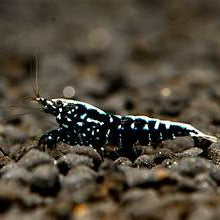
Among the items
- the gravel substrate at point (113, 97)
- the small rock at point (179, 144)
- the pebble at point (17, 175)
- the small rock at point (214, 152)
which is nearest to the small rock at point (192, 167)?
the gravel substrate at point (113, 97)

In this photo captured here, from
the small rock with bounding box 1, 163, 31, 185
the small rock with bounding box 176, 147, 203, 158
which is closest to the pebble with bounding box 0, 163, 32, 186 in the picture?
the small rock with bounding box 1, 163, 31, 185

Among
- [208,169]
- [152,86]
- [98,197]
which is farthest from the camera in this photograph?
[152,86]

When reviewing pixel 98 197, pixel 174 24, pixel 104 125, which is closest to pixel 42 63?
pixel 174 24

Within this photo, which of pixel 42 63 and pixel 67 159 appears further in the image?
pixel 42 63

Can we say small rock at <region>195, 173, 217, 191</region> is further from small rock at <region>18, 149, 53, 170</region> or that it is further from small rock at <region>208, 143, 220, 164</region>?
small rock at <region>18, 149, 53, 170</region>

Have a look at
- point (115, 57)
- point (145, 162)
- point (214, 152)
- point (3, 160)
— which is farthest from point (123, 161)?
point (115, 57)

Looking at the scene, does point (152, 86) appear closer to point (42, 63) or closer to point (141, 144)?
point (42, 63)

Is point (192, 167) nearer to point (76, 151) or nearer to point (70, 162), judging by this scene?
point (70, 162)
